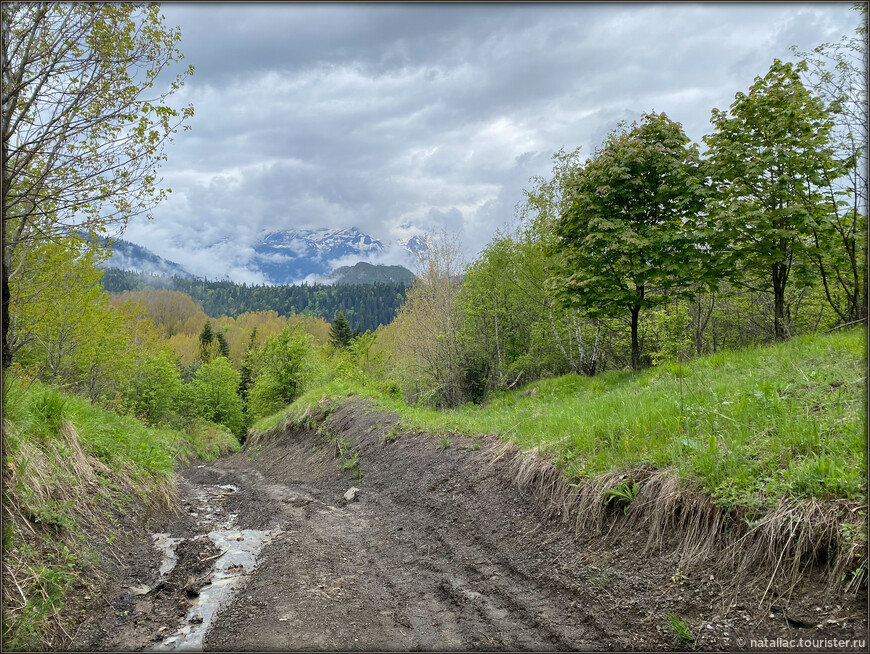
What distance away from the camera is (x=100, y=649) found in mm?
3275

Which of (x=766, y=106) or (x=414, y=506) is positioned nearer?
(x=414, y=506)

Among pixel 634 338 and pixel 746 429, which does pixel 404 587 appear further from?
pixel 634 338

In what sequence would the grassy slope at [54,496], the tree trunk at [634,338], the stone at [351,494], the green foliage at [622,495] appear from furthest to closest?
the tree trunk at [634,338] < the stone at [351,494] < the green foliage at [622,495] < the grassy slope at [54,496]

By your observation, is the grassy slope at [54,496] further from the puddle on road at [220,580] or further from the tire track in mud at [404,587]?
the tire track in mud at [404,587]

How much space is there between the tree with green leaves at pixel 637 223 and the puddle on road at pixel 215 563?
9.26m

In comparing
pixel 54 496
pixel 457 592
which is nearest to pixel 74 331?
pixel 54 496

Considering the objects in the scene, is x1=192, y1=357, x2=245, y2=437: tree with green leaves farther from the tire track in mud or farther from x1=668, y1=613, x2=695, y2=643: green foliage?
x1=668, y1=613, x2=695, y2=643: green foliage

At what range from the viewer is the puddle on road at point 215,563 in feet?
11.6

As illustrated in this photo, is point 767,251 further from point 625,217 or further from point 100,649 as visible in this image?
point 100,649

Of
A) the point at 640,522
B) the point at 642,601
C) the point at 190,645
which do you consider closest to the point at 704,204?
the point at 640,522

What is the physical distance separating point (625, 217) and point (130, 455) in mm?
12085

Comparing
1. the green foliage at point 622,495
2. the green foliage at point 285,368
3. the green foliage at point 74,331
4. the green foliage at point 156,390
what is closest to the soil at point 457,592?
the green foliage at point 622,495

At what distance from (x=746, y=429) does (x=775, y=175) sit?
9.04 m

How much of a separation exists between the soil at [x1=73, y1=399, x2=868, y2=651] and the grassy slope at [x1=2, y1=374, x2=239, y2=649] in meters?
0.34
